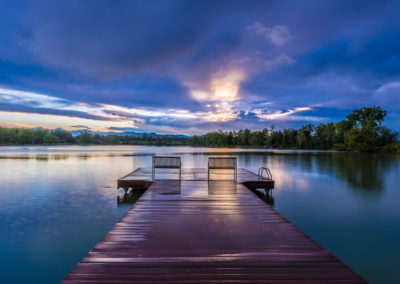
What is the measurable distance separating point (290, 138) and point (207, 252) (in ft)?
297

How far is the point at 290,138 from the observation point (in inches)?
3410

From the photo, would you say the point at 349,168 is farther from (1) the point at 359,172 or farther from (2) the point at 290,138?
(2) the point at 290,138

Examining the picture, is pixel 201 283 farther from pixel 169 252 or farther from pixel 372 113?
pixel 372 113

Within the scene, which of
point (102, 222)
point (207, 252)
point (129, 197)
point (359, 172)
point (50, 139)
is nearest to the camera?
point (207, 252)

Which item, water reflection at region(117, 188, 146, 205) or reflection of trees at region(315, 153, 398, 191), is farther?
reflection of trees at region(315, 153, 398, 191)

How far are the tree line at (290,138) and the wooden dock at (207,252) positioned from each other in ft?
209

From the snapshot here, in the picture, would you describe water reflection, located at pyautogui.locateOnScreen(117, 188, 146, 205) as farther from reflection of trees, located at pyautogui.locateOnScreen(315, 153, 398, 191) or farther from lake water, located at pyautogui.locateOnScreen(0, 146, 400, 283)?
reflection of trees, located at pyautogui.locateOnScreen(315, 153, 398, 191)

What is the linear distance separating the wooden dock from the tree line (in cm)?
6359

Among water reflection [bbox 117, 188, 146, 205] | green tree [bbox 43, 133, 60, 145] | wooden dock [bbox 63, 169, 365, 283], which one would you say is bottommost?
water reflection [bbox 117, 188, 146, 205]

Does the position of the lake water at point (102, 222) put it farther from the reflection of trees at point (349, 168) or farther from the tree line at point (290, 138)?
the tree line at point (290, 138)

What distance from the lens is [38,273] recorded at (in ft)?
13.5

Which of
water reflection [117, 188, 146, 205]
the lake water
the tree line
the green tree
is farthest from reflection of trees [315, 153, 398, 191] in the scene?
the green tree

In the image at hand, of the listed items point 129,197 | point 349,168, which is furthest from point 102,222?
point 349,168

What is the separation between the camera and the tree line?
58138 mm
